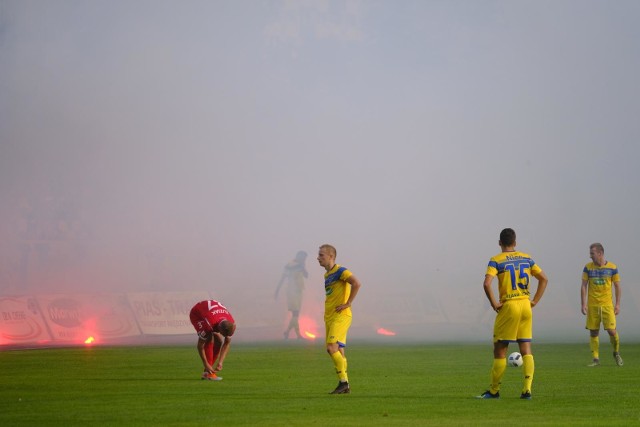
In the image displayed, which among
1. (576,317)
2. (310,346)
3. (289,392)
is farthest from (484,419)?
(576,317)

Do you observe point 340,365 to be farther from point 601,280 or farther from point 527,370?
point 601,280

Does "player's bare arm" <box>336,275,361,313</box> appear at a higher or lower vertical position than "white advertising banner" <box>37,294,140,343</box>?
higher

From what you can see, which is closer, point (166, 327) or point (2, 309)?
point (2, 309)

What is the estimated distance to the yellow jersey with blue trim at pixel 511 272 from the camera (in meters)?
12.9

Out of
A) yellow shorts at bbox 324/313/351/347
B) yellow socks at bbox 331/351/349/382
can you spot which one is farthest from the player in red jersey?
yellow socks at bbox 331/351/349/382

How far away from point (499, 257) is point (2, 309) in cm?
2475

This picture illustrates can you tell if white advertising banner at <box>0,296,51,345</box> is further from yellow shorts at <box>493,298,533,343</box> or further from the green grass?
yellow shorts at <box>493,298,533,343</box>

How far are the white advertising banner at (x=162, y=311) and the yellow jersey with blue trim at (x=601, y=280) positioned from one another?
1951cm

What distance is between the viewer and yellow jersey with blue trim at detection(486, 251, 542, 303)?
12.9 meters

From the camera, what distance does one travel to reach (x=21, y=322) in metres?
34.1

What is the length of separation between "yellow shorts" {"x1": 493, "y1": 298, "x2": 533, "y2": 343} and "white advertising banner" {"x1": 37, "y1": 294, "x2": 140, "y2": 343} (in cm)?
2384

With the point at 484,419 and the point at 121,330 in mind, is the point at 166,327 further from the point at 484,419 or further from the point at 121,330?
the point at 484,419

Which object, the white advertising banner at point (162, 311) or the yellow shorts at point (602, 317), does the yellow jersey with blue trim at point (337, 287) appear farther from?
the white advertising banner at point (162, 311)

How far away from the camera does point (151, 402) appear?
1284cm
